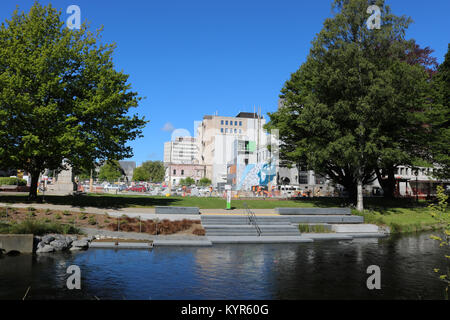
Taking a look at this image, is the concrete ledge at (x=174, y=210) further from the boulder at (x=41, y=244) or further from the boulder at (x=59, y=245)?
the boulder at (x=41, y=244)

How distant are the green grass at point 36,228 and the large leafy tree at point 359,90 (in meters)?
20.8

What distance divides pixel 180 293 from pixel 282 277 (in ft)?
14.1

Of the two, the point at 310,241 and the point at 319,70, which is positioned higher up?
the point at 319,70

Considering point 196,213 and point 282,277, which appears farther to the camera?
point 196,213

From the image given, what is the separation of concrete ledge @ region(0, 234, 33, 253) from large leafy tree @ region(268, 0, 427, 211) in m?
23.0

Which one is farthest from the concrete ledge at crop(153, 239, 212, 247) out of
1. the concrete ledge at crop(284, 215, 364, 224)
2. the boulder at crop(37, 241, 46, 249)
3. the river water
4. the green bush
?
the green bush

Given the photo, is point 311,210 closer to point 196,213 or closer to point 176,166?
point 196,213

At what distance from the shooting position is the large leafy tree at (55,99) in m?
25.6

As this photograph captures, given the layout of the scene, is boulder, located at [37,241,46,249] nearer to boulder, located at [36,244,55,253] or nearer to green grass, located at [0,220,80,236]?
boulder, located at [36,244,55,253]

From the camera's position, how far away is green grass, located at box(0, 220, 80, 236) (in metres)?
18.2

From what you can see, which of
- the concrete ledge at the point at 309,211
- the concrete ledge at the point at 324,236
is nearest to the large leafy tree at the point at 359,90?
the concrete ledge at the point at 309,211
